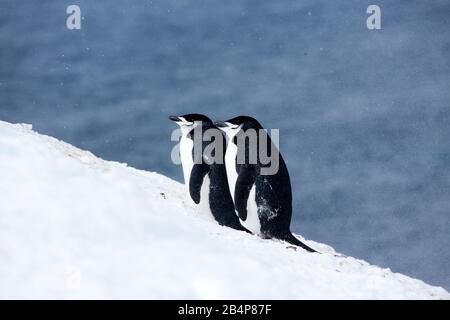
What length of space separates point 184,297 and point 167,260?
33cm

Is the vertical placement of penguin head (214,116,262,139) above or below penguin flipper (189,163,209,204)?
above

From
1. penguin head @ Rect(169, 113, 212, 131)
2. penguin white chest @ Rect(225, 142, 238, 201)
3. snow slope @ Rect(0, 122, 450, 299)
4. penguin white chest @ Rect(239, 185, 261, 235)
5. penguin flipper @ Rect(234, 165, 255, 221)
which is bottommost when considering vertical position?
snow slope @ Rect(0, 122, 450, 299)

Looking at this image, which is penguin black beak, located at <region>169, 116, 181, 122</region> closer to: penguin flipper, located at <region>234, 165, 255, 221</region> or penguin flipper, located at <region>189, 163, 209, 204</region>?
penguin flipper, located at <region>189, 163, 209, 204</region>

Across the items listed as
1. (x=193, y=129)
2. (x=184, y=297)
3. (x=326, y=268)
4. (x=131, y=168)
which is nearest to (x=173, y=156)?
(x=193, y=129)

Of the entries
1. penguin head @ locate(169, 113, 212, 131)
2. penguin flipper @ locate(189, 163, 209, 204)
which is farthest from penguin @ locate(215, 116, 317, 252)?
penguin head @ locate(169, 113, 212, 131)

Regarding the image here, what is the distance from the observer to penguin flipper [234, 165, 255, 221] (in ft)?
18.6

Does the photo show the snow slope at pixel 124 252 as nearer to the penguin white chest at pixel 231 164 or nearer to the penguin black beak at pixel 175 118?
the penguin white chest at pixel 231 164

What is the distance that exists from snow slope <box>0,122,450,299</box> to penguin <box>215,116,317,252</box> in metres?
0.80

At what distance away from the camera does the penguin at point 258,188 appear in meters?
5.67

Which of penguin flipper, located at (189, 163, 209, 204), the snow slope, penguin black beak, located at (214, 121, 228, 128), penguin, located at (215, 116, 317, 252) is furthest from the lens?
penguin flipper, located at (189, 163, 209, 204)

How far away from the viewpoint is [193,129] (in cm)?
617

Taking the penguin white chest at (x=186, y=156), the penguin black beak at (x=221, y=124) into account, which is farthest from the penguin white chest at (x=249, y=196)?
the penguin white chest at (x=186, y=156)

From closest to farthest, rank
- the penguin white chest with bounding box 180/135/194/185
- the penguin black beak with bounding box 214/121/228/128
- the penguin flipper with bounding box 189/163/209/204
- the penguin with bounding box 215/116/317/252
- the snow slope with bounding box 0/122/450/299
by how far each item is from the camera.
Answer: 1. the snow slope with bounding box 0/122/450/299
2. the penguin with bounding box 215/116/317/252
3. the penguin black beak with bounding box 214/121/228/128
4. the penguin flipper with bounding box 189/163/209/204
5. the penguin white chest with bounding box 180/135/194/185
